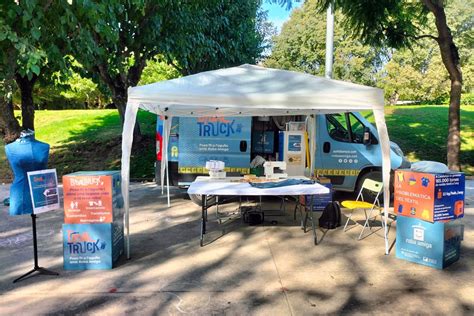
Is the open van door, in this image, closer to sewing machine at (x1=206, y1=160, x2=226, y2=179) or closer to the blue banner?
the blue banner

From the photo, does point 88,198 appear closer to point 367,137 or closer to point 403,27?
point 367,137

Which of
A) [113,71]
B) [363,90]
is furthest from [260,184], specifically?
[113,71]

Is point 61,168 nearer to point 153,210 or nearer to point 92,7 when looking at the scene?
point 153,210

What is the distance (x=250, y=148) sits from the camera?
8078mm

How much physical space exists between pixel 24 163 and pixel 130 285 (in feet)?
6.53

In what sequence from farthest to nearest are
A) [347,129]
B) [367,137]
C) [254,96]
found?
[347,129] → [367,137] → [254,96]

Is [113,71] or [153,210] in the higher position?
[113,71]

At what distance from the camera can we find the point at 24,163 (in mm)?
4625

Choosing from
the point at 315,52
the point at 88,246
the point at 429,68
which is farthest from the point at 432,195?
the point at 429,68

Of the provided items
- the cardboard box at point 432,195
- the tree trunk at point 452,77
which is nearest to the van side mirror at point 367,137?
the tree trunk at point 452,77

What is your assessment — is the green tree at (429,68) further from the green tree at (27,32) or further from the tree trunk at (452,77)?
the green tree at (27,32)

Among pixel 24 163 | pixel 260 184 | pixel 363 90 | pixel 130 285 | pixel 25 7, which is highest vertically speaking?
pixel 25 7

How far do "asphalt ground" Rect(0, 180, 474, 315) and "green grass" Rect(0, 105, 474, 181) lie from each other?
712cm

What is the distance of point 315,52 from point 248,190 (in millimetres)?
31493
